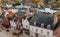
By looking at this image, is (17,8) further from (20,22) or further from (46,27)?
(46,27)

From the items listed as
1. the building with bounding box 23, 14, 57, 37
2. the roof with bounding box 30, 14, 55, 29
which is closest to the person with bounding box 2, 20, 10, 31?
the building with bounding box 23, 14, 57, 37

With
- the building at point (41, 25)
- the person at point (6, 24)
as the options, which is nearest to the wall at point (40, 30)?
the building at point (41, 25)

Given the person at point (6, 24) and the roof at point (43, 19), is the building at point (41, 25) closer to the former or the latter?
the roof at point (43, 19)

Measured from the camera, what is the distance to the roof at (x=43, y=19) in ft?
5.36

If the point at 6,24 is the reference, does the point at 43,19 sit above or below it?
above

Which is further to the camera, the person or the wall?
the person

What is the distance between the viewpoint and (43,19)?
1.70m

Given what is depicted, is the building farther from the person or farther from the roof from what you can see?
the person

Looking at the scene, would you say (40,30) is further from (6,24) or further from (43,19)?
(6,24)

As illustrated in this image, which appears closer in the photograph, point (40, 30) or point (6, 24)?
point (40, 30)

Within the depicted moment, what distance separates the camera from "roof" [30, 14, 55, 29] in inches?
64.4

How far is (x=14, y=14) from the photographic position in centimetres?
207

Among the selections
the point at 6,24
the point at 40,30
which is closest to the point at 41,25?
the point at 40,30

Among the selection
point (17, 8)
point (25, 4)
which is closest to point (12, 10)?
point (17, 8)
